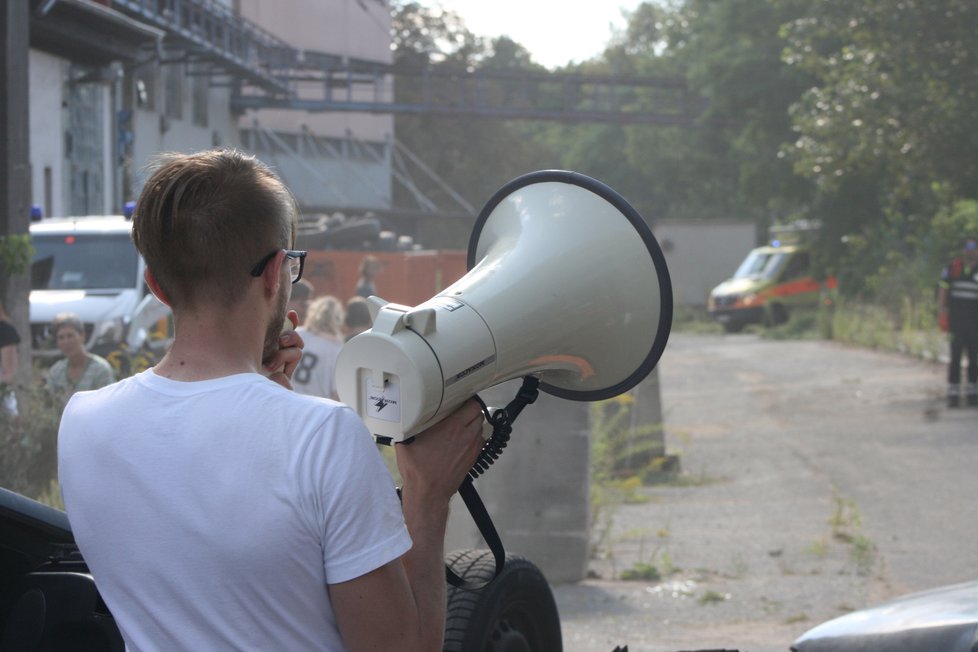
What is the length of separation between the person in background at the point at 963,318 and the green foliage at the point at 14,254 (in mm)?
10052

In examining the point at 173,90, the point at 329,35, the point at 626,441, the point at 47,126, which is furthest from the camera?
the point at 329,35

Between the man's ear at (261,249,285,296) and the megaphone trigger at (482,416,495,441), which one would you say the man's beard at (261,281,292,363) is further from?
the megaphone trigger at (482,416,495,441)

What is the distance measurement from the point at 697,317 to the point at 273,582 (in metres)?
34.2

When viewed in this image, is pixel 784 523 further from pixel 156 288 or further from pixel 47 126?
pixel 47 126

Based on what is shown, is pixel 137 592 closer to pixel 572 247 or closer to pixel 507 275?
pixel 507 275

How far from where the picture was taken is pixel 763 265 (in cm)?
3281

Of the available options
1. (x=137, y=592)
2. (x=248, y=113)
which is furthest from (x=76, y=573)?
(x=248, y=113)

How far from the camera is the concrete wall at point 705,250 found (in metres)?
39.0

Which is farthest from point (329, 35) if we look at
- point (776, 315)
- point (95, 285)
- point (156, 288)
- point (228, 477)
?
point (228, 477)

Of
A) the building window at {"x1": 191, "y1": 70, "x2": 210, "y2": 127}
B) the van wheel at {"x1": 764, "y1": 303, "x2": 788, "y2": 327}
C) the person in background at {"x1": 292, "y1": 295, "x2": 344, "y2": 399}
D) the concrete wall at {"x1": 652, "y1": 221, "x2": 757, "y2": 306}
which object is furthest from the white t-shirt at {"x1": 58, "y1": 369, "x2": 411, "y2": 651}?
the concrete wall at {"x1": 652, "y1": 221, "x2": 757, "y2": 306}

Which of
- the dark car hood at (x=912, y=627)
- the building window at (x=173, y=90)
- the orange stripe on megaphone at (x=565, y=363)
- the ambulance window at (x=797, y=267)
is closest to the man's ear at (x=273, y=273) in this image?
the orange stripe on megaphone at (x=565, y=363)

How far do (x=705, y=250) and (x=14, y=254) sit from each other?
33.0m

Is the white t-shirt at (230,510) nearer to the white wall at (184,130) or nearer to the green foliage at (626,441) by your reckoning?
the green foliage at (626,441)

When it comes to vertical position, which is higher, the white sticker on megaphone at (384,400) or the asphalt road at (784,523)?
the white sticker on megaphone at (384,400)
